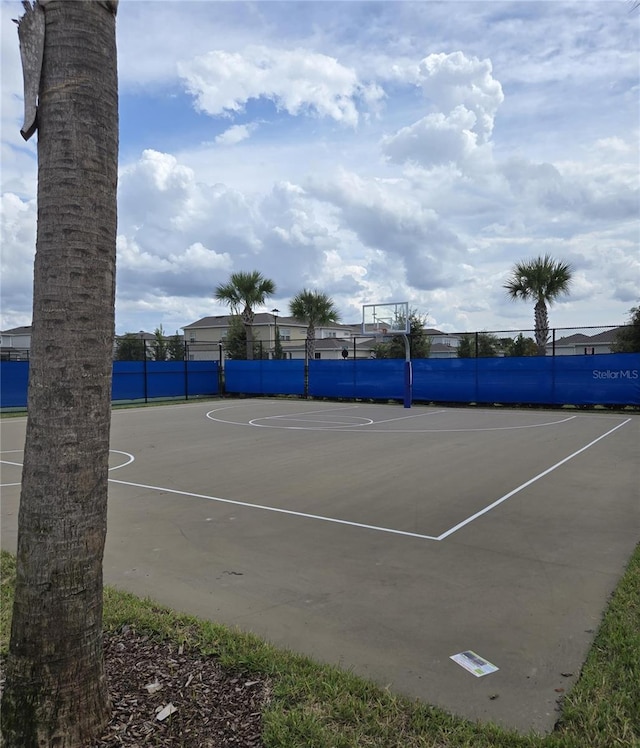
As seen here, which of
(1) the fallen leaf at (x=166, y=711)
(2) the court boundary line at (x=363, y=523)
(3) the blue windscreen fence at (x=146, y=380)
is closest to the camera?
(1) the fallen leaf at (x=166, y=711)

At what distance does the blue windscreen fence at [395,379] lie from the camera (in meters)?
19.6

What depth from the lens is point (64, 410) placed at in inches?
90.0

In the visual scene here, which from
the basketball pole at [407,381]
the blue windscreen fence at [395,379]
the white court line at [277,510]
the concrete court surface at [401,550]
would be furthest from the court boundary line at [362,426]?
the white court line at [277,510]

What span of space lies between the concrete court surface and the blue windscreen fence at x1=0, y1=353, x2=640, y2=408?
29.9ft

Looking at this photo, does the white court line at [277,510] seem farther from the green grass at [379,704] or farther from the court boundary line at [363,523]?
the green grass at [379,704]

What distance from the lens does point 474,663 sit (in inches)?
125

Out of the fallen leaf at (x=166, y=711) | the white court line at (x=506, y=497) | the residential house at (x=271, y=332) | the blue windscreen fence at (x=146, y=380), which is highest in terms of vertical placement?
the residential house at (x=271, y=332)

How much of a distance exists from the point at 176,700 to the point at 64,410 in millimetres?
1477

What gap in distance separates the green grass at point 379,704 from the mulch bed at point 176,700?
97mm

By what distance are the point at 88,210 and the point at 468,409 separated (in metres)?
19.9

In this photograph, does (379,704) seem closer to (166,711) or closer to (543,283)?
(166,711)

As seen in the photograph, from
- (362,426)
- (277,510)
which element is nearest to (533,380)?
(362,426)

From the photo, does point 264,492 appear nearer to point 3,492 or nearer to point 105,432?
point 3,492

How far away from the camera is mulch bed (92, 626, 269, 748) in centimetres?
243
